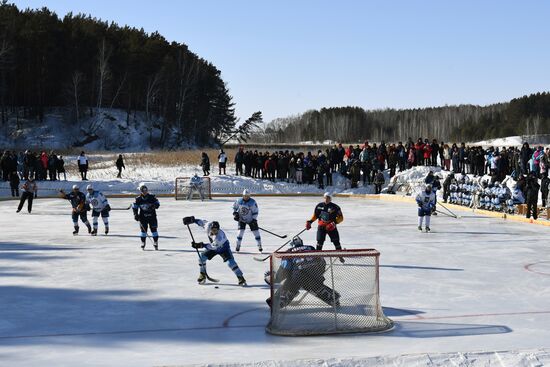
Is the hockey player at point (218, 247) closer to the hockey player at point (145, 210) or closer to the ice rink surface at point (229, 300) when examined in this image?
the ice rink surface at point (229, 300)

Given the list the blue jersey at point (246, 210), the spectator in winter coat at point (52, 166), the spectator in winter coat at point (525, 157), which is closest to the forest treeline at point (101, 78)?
the spectator in winter coat at point (52, 166)

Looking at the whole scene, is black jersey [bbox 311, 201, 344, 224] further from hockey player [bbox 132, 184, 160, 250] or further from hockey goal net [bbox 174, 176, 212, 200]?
hockey goal net [bbox 174, 176, 212, 200]

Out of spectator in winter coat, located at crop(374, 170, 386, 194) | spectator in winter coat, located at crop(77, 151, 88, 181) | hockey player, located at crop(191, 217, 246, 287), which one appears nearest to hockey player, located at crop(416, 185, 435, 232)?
hockey player, located at crop(191, 217, 246, 287)

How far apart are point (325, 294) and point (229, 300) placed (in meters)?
1.95

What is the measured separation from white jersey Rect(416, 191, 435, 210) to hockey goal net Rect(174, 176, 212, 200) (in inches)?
539

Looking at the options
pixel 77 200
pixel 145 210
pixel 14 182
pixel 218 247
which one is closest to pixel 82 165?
pixel 14 182

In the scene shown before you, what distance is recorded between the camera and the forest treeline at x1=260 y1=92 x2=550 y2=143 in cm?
11900

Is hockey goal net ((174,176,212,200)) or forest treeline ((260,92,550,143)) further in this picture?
forest treeline ((260,92,550,143))

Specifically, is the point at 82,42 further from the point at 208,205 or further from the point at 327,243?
the point at 327,243

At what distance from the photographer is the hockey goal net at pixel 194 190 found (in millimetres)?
30766

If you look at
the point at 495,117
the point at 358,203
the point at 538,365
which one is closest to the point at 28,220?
the point at 358,203

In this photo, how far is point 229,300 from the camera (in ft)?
35.3

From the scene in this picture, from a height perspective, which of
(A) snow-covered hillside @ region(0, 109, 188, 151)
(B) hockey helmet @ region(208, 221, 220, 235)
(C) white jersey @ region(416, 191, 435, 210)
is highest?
(A) snow-covered hillside @ region(0, 109, 188, 151)

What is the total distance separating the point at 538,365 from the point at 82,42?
215ft
